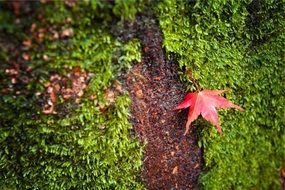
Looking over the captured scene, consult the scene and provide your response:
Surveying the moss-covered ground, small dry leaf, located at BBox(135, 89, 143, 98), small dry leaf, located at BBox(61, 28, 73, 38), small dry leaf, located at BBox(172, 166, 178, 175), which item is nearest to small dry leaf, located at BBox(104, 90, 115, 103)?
the moss-covered ground

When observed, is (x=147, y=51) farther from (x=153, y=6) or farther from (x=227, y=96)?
(x=227, y=96)

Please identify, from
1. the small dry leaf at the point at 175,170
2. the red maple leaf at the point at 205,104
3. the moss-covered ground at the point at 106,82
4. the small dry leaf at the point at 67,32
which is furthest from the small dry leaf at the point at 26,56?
the small dry leaf at the point at 175,170

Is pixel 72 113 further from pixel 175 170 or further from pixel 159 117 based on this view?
pixel 175 170

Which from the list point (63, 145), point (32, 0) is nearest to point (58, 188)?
point (63, 145)

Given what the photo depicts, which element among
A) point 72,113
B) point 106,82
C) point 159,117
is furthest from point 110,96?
point 159,117

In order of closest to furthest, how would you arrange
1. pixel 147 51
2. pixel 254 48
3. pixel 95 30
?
pixel 95 30
pixel 147 51
pixel 254 48

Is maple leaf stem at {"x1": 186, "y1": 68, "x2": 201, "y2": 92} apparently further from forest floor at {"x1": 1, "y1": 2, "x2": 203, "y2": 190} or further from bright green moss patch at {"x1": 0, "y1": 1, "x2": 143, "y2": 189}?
bright green moss patch at {"x1": 0, "y1": 1, "x2": 143, "y2": 189}
